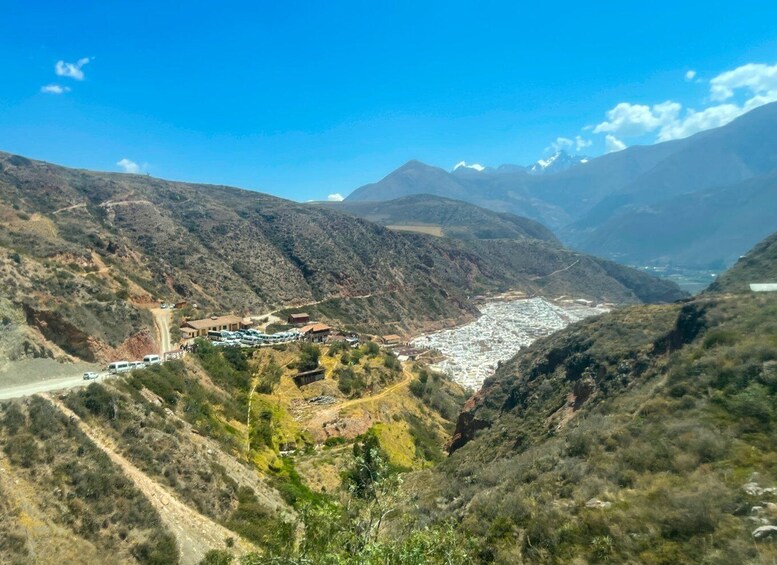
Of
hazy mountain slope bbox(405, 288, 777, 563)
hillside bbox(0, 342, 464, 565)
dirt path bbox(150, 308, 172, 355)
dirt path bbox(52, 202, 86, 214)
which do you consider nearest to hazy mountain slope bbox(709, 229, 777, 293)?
hazy mountain slope bbox(405, 288, 777, 563)

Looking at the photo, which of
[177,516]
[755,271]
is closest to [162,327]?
[177,516]

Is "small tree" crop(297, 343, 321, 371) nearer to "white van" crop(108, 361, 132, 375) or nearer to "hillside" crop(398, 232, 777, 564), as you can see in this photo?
"white van" crop(108, 361, 132, 375)

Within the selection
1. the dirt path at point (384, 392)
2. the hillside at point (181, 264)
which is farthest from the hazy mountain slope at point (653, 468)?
the hillside at point (181, 264)

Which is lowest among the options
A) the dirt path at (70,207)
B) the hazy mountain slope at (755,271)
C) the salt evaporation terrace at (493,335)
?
the salt evaporation terrace at (493,335)

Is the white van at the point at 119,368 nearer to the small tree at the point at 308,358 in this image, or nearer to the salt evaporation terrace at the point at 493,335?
the small tree at the point at 308,358

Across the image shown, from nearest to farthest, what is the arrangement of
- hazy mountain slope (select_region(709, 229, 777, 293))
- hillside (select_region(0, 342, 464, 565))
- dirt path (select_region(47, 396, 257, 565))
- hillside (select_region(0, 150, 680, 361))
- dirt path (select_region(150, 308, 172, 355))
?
hillside (select_region(0, 342, 464, 565))
dirt path (select_region(47, 396, 257, 565))
hillside (select_region(0, 150, 680, 361))
dirt path (select_region(150, 308, 172, 355))
hazy mountain slope (select_region(709, 229, 777, 293))

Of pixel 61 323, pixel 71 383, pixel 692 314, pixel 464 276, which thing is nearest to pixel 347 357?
pixel 61 323

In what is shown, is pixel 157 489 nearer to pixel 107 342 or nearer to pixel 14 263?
pixel 107 342
